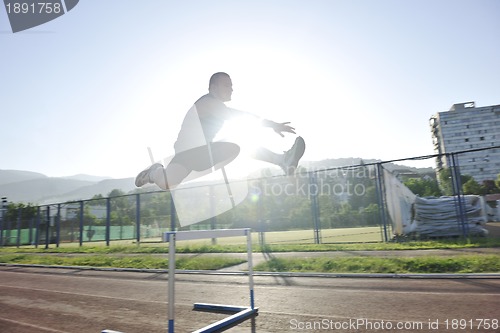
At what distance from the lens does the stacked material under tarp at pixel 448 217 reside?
10.9 metres

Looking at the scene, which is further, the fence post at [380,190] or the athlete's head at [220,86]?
the fence post at [380,190]

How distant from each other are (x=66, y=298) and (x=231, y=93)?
4.86 metres

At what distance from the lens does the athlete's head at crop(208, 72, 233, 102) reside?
3.17 metres

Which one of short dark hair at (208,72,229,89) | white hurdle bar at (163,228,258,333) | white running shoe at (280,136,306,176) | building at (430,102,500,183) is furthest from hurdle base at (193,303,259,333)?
building at (430,102,500,183)

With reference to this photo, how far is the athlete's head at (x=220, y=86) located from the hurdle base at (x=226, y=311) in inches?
91.6

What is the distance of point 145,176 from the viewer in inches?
146

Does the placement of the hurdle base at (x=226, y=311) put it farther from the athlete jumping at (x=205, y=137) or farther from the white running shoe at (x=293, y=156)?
the white running shoe at (x=293, y=156)

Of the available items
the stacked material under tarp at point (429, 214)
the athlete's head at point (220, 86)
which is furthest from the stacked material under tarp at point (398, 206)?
the athlete's head at point (220, 86)

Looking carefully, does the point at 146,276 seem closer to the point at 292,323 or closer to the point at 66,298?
the point at 66,298

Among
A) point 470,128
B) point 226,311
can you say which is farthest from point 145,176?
point 470,128

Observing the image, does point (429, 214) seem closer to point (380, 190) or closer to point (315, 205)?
point (380, 190)

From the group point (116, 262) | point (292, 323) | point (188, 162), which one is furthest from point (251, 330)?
point (116, 262)

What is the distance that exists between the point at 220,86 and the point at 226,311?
280 centimetres

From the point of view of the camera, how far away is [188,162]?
3.18 metres
